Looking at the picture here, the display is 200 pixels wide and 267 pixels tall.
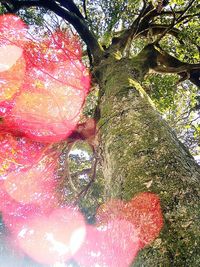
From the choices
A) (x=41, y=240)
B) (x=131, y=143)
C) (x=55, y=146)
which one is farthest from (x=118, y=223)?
(x=41, y=240)

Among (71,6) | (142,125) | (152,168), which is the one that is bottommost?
(152,168)

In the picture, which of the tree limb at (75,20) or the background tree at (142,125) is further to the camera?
the tree limb at (75,20)

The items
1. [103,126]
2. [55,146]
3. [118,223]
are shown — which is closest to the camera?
[118,223]

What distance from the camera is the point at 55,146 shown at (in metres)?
5.55

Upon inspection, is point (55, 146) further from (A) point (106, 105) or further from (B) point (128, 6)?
(B) point (128, 6)

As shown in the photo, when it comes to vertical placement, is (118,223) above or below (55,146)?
below

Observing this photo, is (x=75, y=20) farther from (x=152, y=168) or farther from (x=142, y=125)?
(x=152, y=168)

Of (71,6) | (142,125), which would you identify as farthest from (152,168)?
(71,6)

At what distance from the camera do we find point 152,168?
8.42 ft

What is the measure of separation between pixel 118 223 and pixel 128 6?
24.1 ft

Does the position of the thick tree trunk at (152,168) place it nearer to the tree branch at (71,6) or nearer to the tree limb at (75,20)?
the tree limb at (75,20)

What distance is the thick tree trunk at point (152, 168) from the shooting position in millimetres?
1787

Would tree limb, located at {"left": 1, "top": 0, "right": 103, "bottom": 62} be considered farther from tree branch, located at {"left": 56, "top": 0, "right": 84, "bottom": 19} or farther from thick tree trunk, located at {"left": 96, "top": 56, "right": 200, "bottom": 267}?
thick tree trunk, located at {"left": 96, "top": 56, "right": 200, "bottom": 267}

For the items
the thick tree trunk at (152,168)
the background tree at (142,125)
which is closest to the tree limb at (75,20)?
the background tree at (142,125)
